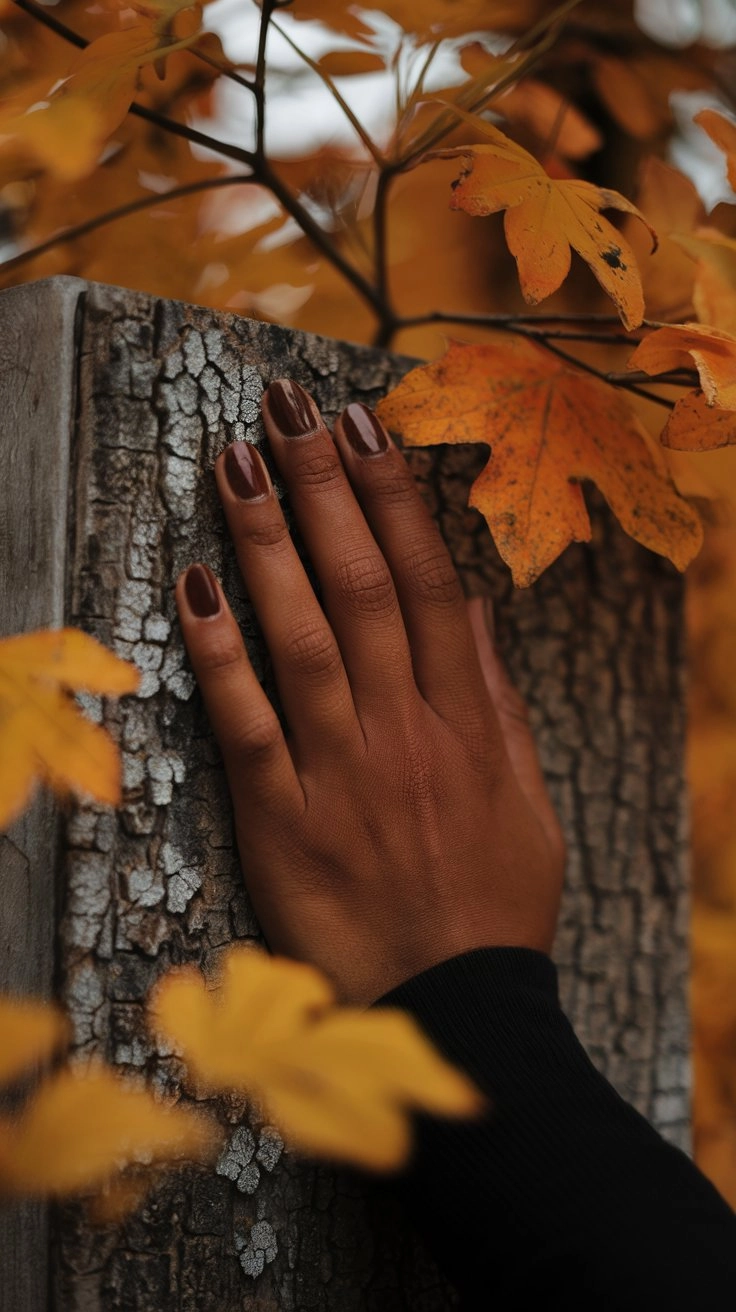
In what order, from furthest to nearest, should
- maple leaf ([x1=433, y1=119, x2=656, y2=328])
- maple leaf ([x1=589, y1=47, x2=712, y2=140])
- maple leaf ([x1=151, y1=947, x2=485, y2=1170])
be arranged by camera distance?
maple leaf ([x1=589, y1=47, x2=712, y2=140]), maple leaf ([x1=433, y1=119, x2=656, y2=328]), maple leaf ([x1=151, y1=947, x2=485, y2=1170])

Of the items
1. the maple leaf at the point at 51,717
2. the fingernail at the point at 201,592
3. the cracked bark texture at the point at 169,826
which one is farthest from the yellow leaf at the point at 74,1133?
the fingernail at the point at 201,592

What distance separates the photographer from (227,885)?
0.87 m

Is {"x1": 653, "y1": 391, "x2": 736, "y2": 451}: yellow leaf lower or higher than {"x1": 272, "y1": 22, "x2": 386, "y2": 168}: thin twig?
lower

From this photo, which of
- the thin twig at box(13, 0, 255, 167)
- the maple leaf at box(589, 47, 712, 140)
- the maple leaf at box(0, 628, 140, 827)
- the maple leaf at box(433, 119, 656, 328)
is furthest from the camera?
the maple leaf at box(589, 47, 712, 140)

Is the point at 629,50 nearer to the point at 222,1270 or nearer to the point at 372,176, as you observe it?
the point at 372,176

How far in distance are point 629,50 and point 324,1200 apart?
5.23 ft

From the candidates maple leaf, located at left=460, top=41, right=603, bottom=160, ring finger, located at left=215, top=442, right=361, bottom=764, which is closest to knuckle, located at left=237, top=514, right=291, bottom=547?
ring finger, located at left=215, top=442, right=361, bottom=764

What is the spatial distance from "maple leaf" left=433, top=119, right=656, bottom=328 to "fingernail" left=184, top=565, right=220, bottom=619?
35 cm

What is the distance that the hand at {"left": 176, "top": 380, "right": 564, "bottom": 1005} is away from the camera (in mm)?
825

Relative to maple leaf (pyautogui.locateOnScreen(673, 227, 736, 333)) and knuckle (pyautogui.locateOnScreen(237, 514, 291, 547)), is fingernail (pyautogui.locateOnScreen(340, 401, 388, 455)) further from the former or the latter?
maple leaf (pyautogui.locateOnScreen(673, 227, 736, 333))

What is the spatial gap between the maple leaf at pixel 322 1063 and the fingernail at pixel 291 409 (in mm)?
506

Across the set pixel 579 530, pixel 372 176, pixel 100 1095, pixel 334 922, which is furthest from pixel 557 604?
pixel 100 1095

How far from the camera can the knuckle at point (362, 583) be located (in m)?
0.85

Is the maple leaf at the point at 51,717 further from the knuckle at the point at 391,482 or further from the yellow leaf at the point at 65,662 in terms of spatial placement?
the knuckle at the point at 391,482
